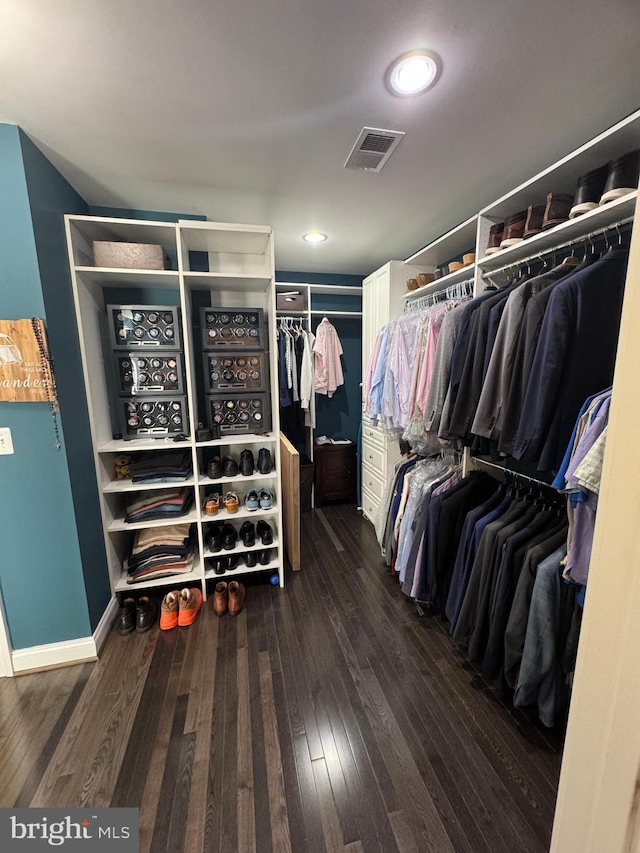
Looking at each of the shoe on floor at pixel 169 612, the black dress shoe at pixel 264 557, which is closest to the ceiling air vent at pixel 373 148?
the black dress shoe at pixel 264 557

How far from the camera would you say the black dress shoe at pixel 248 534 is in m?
2.18

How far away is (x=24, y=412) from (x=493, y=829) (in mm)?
2378

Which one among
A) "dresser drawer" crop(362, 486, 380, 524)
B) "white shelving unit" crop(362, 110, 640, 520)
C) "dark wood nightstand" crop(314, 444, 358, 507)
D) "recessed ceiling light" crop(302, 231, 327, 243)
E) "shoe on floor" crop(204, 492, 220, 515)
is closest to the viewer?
"white shelving unit" crop(362, 110, 640, 520)

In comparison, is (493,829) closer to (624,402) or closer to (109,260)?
(624,402)

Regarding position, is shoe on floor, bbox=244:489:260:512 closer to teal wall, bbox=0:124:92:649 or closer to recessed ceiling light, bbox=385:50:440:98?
teal wall, bbox=0:124:92:649

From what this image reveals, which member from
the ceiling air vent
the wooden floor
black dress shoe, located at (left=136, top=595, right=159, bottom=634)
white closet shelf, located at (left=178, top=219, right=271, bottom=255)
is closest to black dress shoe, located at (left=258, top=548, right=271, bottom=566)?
the wooden floor

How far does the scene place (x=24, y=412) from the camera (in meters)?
1.48

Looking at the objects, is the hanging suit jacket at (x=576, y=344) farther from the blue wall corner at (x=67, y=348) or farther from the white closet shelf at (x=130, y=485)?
the blue wall corner at (x=67, y=348)

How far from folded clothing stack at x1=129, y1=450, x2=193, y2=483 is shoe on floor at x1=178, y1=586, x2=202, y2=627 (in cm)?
70

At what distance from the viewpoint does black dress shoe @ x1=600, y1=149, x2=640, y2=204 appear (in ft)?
3.61

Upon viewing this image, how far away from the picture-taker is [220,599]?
2004mm

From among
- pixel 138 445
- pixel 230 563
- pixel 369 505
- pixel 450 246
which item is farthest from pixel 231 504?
pixel 450 246

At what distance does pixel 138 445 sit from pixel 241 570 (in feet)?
3.35

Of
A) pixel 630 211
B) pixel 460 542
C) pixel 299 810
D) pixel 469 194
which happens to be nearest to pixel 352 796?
pixel 299 810
